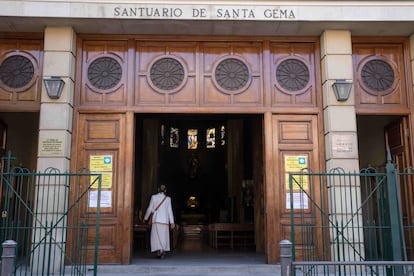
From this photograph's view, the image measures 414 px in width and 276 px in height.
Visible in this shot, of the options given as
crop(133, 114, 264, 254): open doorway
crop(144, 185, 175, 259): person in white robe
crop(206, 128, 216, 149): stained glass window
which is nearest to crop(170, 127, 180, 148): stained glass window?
crop(133, 114, 264, 254): open doorway

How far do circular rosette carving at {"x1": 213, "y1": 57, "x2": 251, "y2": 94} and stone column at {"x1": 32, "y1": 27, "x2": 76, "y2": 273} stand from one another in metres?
3.50

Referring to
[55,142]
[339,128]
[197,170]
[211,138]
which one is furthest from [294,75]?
[211,138]

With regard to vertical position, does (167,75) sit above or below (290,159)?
above

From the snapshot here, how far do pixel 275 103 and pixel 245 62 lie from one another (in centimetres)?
126

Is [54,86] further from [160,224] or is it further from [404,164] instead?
[404,164]

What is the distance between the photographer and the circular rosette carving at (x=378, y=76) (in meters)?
10.8

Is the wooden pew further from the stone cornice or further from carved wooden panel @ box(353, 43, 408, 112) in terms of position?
the stone cornice

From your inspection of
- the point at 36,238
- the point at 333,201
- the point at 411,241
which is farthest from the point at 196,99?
the point at 411,241

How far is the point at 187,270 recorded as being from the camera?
9398 millimetres

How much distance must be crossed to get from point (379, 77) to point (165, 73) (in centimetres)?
527

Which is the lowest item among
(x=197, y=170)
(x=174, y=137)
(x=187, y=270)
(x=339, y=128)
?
(x=187, y=270)

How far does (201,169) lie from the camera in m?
34.2

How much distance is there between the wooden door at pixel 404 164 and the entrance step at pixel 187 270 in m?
3.49

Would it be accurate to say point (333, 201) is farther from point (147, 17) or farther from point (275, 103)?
point (147, 17)
